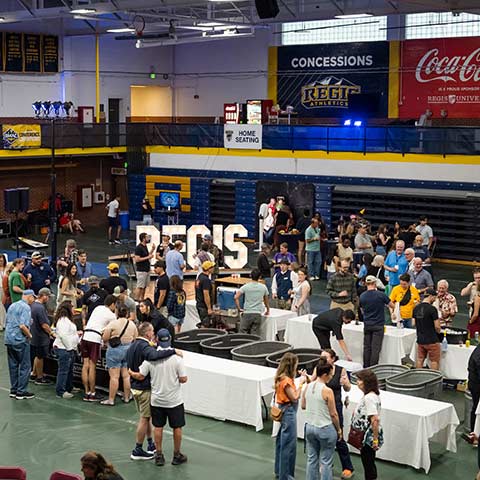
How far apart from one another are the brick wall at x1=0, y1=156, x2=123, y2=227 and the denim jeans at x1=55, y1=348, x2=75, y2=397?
18610 millimetres

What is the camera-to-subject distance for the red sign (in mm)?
30016

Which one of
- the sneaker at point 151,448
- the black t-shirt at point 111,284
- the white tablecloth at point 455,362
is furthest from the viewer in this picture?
the black t-shirt at point 111,284

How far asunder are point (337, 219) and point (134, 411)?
15762mm

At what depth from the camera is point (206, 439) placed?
10.8 metres

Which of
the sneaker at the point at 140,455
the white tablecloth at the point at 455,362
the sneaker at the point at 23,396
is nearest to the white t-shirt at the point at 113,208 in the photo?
the sneaker at the point at 23,396

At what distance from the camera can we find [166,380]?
31.6 feet

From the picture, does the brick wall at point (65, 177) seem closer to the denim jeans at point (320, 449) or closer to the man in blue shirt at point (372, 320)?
the man in blue shirt at point (372, 320)

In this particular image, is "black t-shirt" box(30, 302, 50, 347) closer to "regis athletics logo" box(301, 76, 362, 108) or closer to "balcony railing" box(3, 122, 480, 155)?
"balcony railing" box(3, 122, 480, 155)

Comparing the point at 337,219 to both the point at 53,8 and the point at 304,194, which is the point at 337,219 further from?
the point at 53,8

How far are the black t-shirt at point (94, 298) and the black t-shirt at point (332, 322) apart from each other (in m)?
3.02

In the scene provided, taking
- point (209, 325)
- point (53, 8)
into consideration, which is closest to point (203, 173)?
point (53, 8)

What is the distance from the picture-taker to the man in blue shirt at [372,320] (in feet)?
40.4

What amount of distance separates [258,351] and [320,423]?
4127 mm

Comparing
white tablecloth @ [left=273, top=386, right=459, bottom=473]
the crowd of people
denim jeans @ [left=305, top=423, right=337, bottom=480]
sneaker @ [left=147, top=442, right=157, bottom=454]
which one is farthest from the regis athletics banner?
denim jeans @ [left=305, top=423, right=337, bottom=480]
